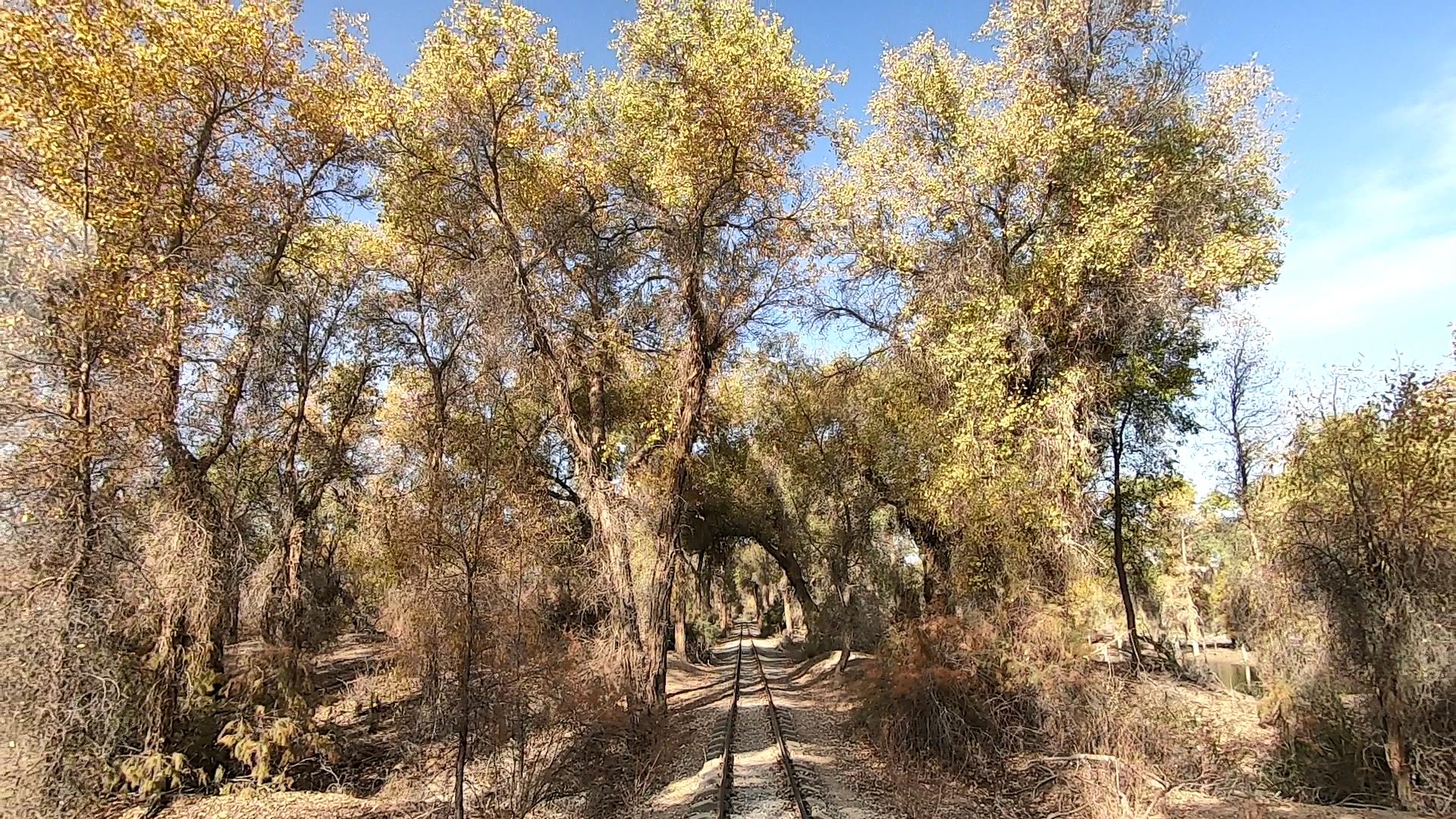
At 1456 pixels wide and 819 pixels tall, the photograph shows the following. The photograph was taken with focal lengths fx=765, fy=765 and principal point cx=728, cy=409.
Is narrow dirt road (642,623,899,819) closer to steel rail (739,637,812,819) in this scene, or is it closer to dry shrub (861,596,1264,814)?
steel rail (739,637,812,819)

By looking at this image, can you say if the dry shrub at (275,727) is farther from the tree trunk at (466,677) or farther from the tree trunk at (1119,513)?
the tree trunk at (1119,513)

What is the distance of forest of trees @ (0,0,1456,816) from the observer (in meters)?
9.06

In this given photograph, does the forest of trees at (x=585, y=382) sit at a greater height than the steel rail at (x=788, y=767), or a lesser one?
greater

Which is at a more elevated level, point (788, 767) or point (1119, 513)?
point (1119, 513)

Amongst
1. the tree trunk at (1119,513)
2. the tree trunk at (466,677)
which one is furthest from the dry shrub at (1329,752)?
the tree trunk at (466,677)

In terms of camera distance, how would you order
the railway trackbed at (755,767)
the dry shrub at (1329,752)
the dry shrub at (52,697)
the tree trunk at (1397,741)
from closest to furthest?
the dry shrub at (52,697) → the tree trunk at (1397,741) → the railway trackbed at (755,767) → the dry shrub at (1329,752)

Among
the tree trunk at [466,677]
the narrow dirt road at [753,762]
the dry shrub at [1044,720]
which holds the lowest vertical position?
the narrow dirt road at [753,762]

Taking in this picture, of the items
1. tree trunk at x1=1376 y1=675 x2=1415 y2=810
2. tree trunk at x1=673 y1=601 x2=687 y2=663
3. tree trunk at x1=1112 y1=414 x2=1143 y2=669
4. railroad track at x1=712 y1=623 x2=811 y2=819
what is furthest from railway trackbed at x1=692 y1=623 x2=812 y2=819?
tree trunk at x1=673 y1=601 x2=687 y2=663

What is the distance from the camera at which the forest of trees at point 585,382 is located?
9062 mm

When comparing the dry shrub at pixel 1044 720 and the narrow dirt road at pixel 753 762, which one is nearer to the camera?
the dry shrub at pixel 1044 720

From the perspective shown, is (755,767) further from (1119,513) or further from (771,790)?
(1119,513)

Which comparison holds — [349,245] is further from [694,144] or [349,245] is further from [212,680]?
[212,680]

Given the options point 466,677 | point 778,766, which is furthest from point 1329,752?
point 466,677

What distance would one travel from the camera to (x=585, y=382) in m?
19.1
